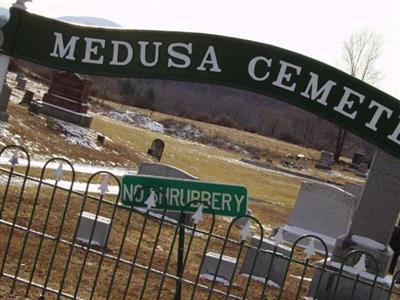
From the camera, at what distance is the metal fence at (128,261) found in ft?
18.5

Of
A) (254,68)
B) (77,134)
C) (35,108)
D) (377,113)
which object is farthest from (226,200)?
(35,108)

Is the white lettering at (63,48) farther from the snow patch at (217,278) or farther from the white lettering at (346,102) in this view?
the snow patch at (217,278)

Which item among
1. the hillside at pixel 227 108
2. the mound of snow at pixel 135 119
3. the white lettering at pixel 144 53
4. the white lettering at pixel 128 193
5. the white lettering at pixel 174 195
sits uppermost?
the hillside at pixel 227 108

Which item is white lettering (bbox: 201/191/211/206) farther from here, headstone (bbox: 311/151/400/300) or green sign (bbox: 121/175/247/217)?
headstone (bbox: 311/151/400/300)

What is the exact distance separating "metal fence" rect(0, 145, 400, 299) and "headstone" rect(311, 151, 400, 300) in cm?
16

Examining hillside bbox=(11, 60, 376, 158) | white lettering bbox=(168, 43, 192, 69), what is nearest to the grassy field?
white lettering bbox=(168, 43, 192, 69)

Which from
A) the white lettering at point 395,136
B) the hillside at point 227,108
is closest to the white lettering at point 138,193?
the white lettering at point 395,136

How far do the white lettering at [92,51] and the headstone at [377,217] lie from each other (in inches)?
154

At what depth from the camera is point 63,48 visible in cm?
607

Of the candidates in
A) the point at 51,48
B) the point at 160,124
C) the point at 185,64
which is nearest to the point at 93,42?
the point at 51,48

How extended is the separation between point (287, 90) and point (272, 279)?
186 inches

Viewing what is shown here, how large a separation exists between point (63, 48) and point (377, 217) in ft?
14.9

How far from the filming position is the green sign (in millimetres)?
5367

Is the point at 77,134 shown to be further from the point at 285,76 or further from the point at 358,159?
the point at 358,159
